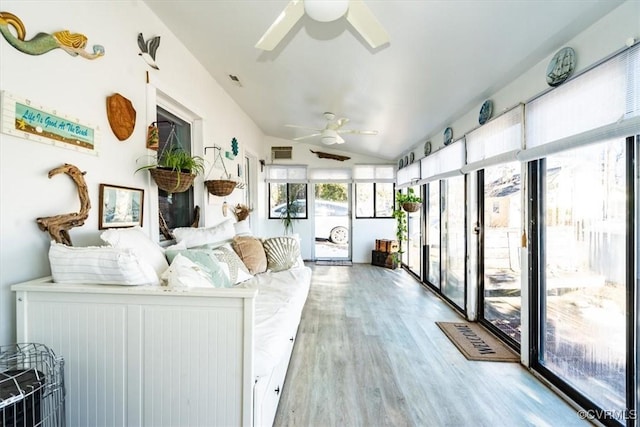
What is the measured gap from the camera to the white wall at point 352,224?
6285 mm

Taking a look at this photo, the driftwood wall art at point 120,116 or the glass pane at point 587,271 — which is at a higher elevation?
the driftwood wall art at point 120,116

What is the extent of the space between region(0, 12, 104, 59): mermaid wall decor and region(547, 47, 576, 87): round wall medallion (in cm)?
288

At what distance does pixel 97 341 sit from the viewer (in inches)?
49.4

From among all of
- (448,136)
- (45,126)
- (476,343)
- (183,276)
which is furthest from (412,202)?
(45,126)

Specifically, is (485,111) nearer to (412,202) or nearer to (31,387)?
(412,202)

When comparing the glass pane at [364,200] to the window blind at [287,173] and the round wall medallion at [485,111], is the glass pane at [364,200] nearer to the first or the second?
the window blind at [287,173]

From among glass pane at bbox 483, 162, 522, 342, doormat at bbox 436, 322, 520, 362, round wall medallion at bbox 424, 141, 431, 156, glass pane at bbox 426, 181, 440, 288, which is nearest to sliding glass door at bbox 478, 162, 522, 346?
glass pane at bbox 483, 162, 522, 342

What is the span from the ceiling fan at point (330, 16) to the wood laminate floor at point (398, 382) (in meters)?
2.17

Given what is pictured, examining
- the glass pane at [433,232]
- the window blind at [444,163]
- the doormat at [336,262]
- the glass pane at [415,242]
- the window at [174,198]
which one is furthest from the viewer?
the doormat at [336,262]

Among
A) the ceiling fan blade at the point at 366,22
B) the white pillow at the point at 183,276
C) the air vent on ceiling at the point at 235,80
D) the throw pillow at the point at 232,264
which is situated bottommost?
the throw pillow at the point at 232,264

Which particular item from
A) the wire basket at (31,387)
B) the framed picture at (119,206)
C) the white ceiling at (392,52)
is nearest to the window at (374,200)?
the white ceiling at (392,52)

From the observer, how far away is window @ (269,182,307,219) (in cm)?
639

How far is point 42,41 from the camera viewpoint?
1376 millimetres

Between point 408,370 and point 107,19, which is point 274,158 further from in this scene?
point 408,370
